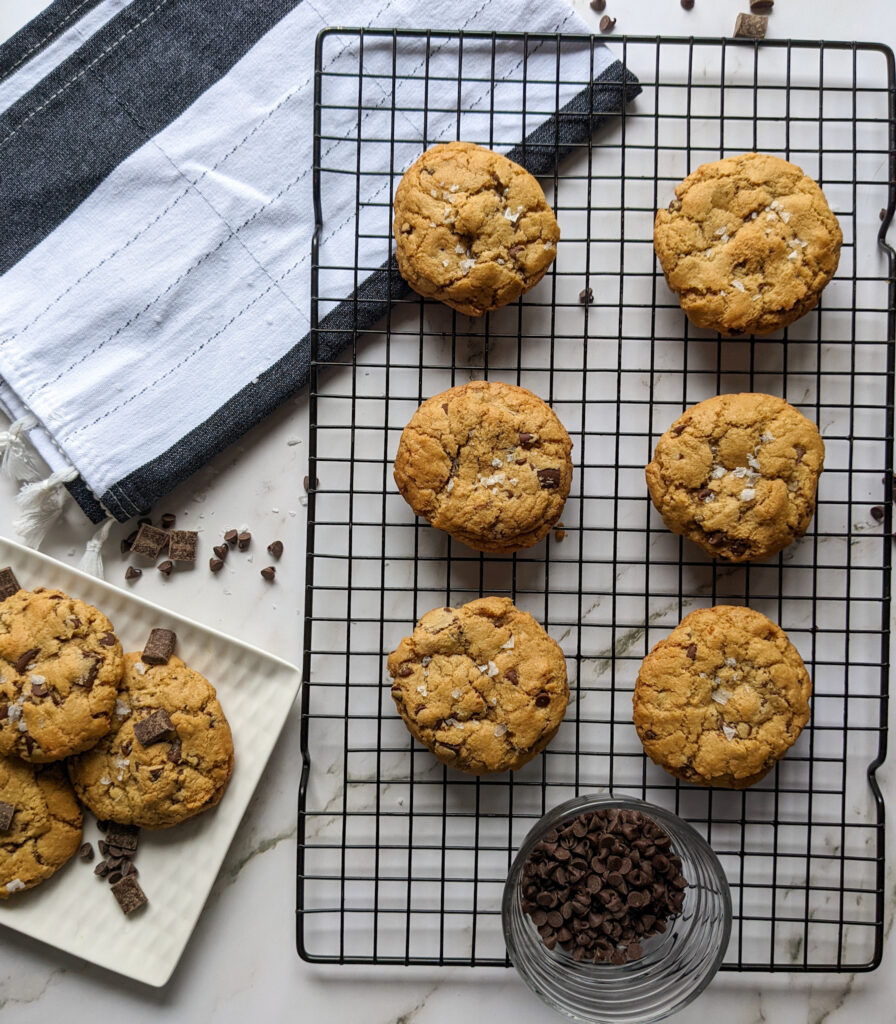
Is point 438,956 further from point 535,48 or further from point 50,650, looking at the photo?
point 535,48

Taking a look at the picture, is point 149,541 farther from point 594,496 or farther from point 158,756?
point 594,496

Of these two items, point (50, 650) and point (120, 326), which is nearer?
point (50, 650)

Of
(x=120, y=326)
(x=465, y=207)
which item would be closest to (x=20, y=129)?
(x=120, y=326)

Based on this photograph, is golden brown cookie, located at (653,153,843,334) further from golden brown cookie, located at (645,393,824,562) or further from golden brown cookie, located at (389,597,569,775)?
golden brown cookie, located at (389,597,569,775)

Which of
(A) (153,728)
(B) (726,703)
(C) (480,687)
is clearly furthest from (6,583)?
(B) (726,703)

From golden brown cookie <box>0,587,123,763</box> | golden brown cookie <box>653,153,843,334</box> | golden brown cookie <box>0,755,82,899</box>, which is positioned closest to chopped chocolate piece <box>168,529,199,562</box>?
golden brown cookie <box>0,587,123,763</box>

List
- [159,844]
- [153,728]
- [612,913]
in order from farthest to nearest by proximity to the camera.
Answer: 1. [159,844]
2. [153,728]
3. [612,913]

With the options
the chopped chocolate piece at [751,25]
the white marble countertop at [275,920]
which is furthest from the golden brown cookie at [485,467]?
the chopped chocolate piece at [751,25]

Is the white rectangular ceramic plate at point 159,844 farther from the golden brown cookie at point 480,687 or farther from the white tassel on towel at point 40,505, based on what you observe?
the golden brown cookie at point 480,687
